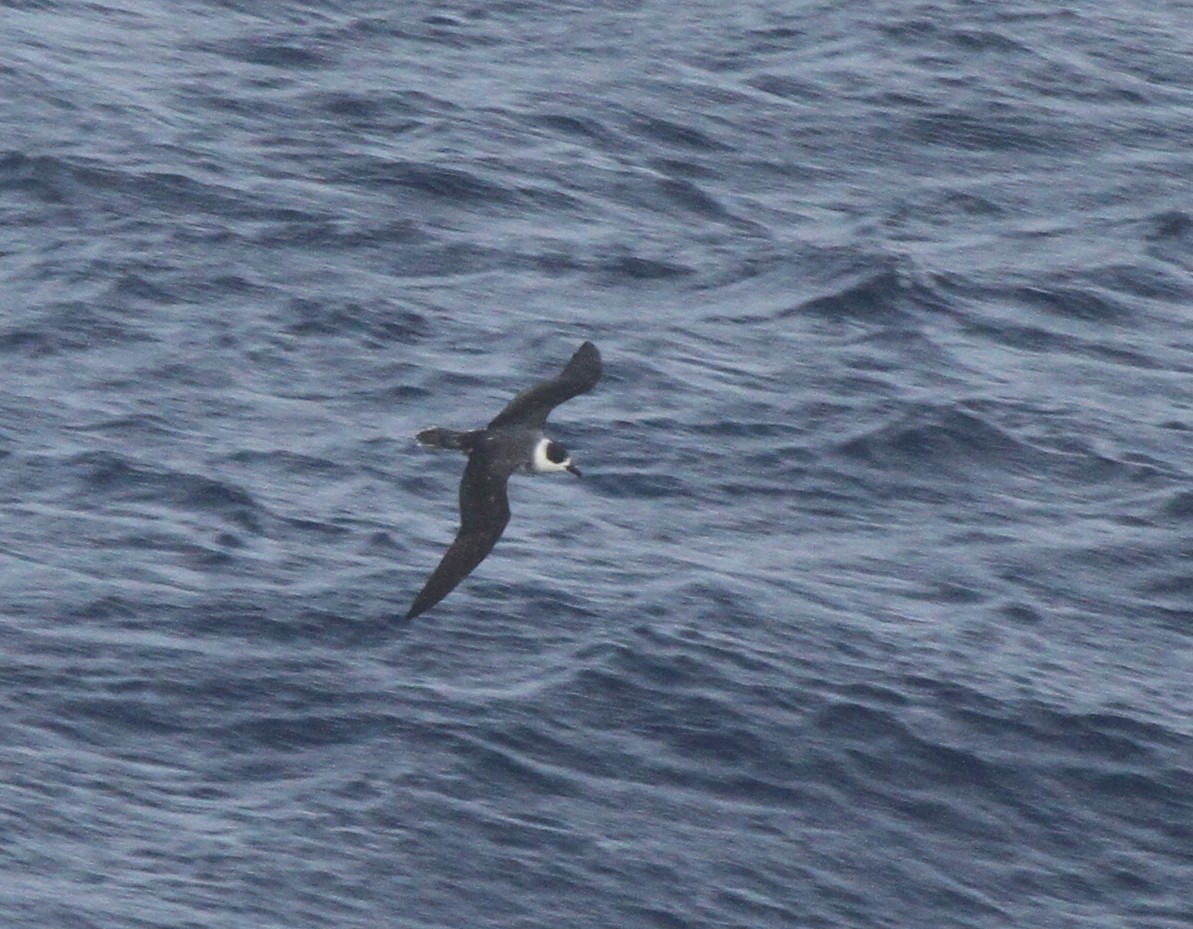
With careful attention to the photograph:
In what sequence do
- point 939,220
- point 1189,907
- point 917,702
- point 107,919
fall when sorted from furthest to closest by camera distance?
point 939,220 < point 917,702 < point 1189,907 < point 107,919

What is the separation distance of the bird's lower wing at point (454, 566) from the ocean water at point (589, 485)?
2.40 m

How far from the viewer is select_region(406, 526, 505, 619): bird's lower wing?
15.5 metres

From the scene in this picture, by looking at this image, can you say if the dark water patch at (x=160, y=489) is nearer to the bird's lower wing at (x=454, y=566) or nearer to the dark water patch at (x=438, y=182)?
the bird's lower wing at (x=454, y=566)

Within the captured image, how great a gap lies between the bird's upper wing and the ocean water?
2.27 m

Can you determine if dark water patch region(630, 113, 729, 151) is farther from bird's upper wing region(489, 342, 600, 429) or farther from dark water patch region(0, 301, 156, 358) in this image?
bird's upper wing region(489, 342, 600, 429)

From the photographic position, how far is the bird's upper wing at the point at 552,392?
1778 cm

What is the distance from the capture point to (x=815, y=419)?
2288 cm

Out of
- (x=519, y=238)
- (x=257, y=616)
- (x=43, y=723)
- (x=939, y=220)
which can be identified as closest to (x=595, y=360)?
(x=257, y=616)

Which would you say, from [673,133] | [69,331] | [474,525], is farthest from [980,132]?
[474,525]

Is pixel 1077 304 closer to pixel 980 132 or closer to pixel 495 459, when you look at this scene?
pixel 980 132

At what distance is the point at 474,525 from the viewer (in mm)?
16391

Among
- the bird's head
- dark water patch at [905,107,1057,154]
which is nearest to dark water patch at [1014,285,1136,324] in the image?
dark water patch at [905,107,1057,154]

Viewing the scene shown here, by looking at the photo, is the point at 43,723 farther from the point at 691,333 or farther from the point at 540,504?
the point at 691,333

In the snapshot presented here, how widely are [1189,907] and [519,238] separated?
1119cm
